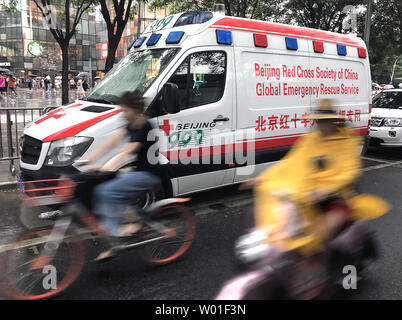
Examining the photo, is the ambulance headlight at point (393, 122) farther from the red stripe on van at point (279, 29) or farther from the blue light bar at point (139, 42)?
the blue light bar at point (139, 42)

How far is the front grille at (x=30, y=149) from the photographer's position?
4363 millimetres

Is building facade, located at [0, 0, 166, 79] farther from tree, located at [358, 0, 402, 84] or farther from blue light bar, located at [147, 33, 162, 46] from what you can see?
blue light bar, located at [147, 33, 162, 46]

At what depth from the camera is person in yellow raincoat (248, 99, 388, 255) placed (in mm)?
2721

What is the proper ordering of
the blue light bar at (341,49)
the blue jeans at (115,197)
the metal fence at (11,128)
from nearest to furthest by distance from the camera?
the blue jeans at (115,197) < the blue light bar at (341,49) < the metal fence at (11,128)

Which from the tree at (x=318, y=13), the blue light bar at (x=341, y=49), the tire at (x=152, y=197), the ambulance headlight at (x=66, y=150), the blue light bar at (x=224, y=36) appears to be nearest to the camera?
the ambulance headlight at (x=66, y=150)

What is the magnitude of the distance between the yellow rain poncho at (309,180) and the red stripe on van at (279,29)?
2.77m

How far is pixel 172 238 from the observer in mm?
3691

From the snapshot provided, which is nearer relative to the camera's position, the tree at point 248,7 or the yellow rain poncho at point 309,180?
the yellow rain poncho at point 309,180

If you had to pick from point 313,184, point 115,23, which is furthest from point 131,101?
point 115,23

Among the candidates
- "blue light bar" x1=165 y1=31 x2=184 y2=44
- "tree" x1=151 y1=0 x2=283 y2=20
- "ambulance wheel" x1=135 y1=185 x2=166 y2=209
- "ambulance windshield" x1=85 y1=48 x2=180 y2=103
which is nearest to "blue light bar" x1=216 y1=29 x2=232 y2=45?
"blue light bar" x1=165 y1=31 x2=184 y2=44

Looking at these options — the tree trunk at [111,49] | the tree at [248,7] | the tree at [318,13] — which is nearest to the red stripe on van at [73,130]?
the tree trunk at [111,49]

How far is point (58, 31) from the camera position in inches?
423

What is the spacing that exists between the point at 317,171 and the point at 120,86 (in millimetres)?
3065

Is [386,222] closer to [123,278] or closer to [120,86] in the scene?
[123,278]
